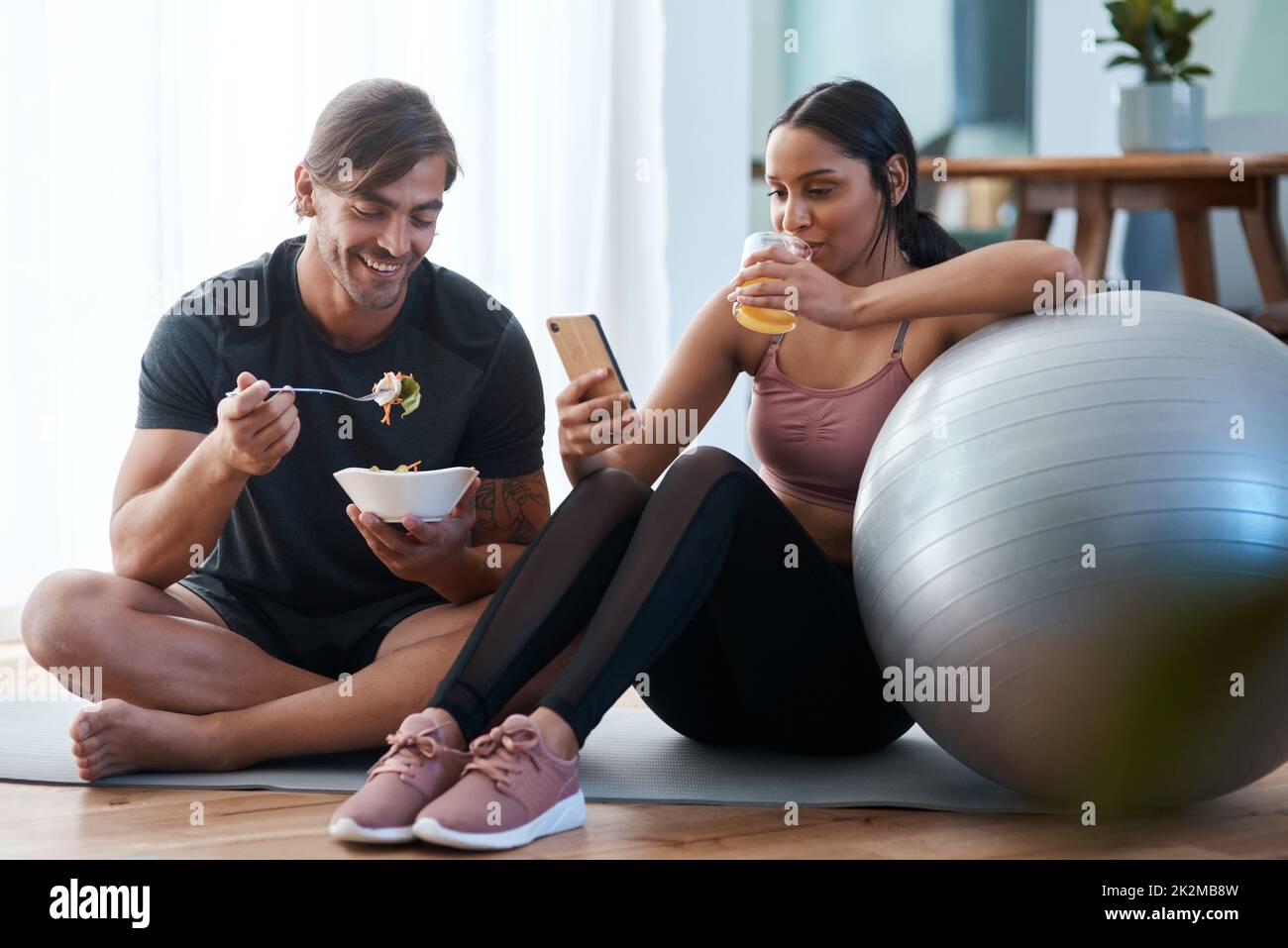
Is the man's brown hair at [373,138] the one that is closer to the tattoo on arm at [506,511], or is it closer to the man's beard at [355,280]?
the man's beard at [355,280]

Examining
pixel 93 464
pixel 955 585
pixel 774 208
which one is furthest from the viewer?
pixel 93 464

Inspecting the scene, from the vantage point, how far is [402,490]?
1561mm

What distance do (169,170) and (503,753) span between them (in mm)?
1854

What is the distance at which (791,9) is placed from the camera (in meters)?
4.15

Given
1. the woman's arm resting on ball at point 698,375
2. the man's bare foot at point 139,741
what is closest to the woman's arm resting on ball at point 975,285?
the woman's arm resting on ball at point 698,375

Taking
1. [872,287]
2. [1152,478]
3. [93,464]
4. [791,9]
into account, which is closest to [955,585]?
[1152,478]

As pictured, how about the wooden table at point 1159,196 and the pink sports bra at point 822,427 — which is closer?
the pink sports bra at point 822,427

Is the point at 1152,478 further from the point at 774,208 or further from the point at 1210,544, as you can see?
the point at 774,208

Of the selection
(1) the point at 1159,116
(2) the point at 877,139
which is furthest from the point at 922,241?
(1) the point at 1159,116

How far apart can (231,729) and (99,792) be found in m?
0.16

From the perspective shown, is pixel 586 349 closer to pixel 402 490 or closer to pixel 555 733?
pixel 402 490

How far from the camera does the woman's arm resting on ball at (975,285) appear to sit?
1.58 m

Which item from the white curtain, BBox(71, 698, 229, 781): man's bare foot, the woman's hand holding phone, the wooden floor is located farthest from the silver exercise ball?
the white curtain

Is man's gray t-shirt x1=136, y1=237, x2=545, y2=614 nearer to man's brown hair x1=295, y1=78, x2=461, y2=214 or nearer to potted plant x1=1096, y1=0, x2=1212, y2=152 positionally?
man's brown hair x1=295, y1=78, x2=461, y2=214
